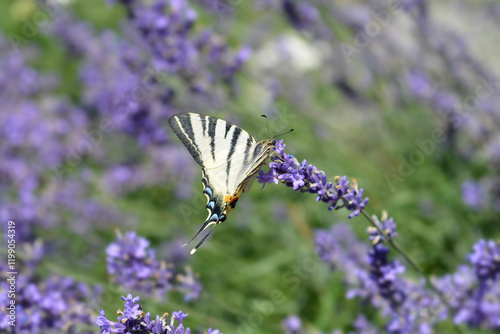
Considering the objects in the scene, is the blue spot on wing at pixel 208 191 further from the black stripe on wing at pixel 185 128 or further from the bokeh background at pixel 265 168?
the bokeh background at pixel 265 168

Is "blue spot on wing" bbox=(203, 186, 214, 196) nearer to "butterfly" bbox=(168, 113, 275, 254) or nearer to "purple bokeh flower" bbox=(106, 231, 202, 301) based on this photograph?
"butterfly" bbox=(168, 113, 275, 254)

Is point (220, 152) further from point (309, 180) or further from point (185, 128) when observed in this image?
point (309, 180)

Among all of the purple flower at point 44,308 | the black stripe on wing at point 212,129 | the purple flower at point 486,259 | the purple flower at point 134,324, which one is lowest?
the purple flower at point 134,324

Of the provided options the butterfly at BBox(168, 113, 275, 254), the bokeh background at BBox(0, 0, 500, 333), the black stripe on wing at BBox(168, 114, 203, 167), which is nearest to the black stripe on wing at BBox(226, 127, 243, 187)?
the butterfly at BBox(168, 113, 275, 254)

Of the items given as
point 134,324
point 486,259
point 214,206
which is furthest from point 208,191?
point 486,259

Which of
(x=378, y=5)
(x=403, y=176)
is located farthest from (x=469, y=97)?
(x=378, y=5)

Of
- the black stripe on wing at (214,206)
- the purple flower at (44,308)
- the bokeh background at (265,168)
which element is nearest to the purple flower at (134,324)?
the black stripe on wing at (214,206)
